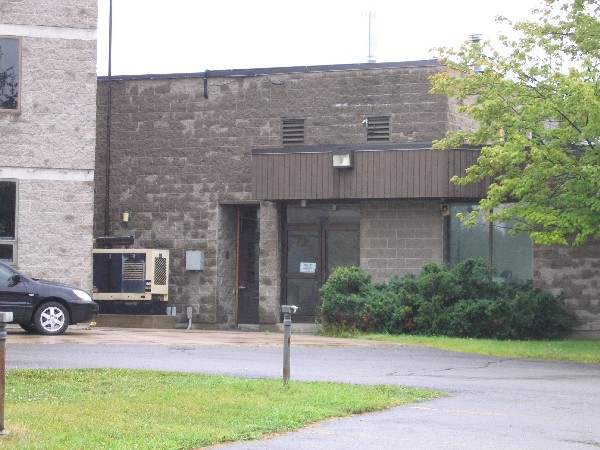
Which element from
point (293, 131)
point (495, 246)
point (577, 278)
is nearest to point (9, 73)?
point (293, 131)

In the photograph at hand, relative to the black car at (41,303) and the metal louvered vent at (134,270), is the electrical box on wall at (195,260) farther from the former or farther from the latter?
the black car at (41,303)

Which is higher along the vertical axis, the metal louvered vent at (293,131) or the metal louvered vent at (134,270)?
the metal louvered vent at (293,131)

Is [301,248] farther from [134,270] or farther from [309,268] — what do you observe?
[134,270]

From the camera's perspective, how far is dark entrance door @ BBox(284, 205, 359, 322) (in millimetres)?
28047

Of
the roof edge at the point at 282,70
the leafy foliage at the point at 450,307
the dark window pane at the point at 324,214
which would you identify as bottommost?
the leafy foliage at the point at 450,307

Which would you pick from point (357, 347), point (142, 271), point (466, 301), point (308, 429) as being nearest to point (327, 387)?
point (308, 429)

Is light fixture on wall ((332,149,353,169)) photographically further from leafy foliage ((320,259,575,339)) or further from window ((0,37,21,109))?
window ((0,37,21,109))

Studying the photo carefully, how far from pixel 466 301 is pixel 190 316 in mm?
7744

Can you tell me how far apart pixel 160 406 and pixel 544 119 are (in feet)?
41.0

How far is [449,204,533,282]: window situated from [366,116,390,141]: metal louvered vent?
2.44 meters

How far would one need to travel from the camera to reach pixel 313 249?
28406 mm

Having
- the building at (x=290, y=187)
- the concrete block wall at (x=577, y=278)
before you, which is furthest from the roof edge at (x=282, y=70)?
the concrete block wall at (x=577, y=278)

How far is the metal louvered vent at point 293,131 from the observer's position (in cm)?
2844

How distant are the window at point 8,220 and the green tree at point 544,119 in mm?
9244
